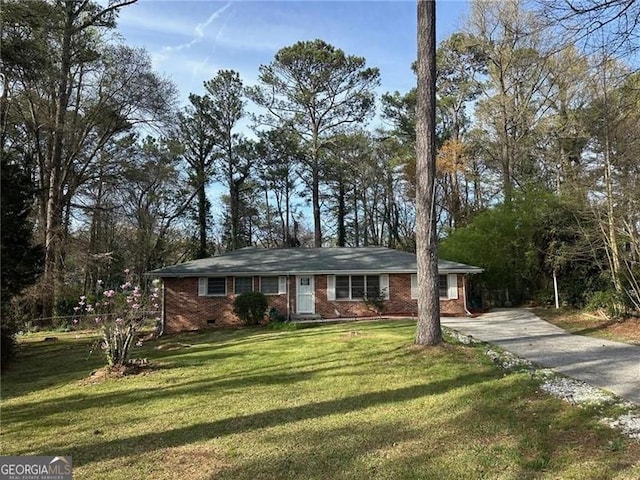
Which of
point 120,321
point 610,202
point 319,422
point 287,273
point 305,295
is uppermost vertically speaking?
point 610,202

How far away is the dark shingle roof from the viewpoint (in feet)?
59.4

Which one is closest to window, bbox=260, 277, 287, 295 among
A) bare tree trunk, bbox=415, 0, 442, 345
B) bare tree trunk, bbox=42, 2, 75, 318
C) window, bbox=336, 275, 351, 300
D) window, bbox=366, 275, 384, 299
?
window, bbox=336, 275, 351, 300

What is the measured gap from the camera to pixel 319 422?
5129 millimetres

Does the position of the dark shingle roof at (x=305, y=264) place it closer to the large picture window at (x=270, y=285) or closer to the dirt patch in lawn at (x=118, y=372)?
the large picture window at (x=270, y=285)

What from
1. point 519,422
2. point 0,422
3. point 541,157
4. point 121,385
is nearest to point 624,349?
point 519,422

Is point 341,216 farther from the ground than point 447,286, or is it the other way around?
point 341,216

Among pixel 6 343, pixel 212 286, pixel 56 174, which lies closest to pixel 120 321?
pixel 6 343

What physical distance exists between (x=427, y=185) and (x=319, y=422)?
18.3 ft

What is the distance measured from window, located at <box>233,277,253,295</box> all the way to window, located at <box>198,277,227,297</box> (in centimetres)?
43

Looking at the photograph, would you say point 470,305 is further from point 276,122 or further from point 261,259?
point 276,122

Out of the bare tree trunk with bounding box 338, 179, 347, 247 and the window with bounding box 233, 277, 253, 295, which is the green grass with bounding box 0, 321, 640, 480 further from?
the bare tree trunk with bounding box 338, 179, 347, 247

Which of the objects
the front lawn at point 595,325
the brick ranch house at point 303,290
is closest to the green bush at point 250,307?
the brick ranch house at point 303,290

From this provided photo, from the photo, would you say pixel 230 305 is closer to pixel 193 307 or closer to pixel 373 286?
pixel 193 307

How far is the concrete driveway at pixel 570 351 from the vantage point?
676 cm
